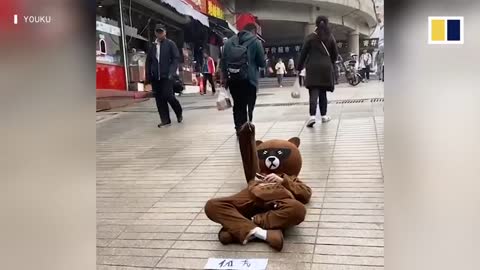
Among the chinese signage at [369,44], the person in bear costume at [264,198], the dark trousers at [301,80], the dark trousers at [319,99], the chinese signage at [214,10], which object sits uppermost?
the chinese signage at [214,10]

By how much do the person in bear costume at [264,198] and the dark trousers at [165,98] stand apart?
28 centimetres

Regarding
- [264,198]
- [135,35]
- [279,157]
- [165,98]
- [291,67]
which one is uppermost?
[135,35]

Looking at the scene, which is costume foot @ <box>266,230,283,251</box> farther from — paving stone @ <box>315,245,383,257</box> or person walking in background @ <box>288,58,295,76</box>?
person walking in background @ <box>288,58,295,76</box>

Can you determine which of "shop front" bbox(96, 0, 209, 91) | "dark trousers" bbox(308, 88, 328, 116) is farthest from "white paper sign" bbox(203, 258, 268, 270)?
"shop front" bbox(96, 0, 209, 91)

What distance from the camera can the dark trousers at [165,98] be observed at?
1970mm

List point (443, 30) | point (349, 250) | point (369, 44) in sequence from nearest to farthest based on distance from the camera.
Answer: point (443, 30) → point (369, 44) → point (349, 250)

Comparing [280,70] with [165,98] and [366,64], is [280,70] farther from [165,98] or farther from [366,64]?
[165,98]

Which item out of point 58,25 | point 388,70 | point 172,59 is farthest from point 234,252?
point 58,25

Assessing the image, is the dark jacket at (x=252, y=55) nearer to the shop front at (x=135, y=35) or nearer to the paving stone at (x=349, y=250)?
the shop front at (x=135, y=35)

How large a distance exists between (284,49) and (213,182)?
0.64 meters

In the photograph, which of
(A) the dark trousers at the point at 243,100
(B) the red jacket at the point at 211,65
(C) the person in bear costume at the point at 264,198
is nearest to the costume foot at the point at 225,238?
(C) the person in bear costume at the point at 264,198

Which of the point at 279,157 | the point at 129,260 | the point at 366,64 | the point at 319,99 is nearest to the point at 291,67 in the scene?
the point at 319,99

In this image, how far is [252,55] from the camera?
2.02 meters

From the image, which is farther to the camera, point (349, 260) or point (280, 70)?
point (280, 70)
